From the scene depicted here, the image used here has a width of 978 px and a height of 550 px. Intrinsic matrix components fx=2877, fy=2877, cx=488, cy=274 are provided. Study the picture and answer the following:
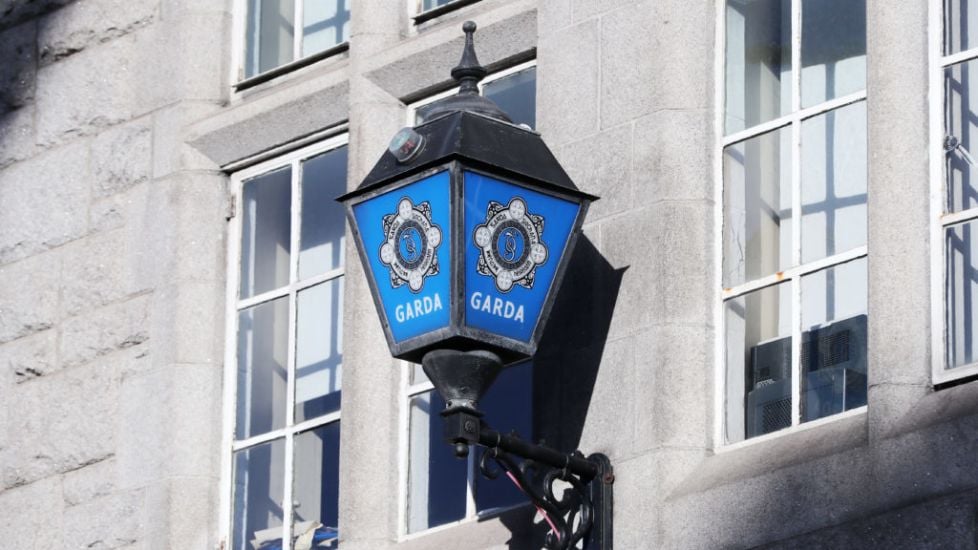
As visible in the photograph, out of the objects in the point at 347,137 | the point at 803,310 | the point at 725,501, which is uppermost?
the point at 347,137

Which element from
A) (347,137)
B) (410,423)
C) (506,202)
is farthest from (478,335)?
(347,137)

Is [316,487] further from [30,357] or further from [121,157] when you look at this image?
[121,157]

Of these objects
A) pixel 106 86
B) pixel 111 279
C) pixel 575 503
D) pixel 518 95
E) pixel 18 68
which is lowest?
pixel 575 503

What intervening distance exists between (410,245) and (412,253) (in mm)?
25

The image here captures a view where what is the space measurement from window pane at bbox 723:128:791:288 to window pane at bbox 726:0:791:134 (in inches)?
4.0

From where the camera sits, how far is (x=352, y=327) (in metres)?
9.81

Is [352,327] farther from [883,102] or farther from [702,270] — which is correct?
[883,102]

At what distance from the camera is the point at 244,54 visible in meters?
10.8

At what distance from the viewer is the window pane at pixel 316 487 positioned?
32.3ft

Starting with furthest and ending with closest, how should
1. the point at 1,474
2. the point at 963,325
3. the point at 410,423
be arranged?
the point at 1,474 → the point at 410,423 → the point at 963,325

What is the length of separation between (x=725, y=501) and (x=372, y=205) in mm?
1334

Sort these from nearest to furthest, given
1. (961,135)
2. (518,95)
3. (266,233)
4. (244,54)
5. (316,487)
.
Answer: (961,135), (518,95), (316,487), (266,233), (244,54)

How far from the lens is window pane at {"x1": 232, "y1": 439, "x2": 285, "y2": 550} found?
10.1 metres

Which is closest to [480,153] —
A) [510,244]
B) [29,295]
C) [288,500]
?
[510,244]
